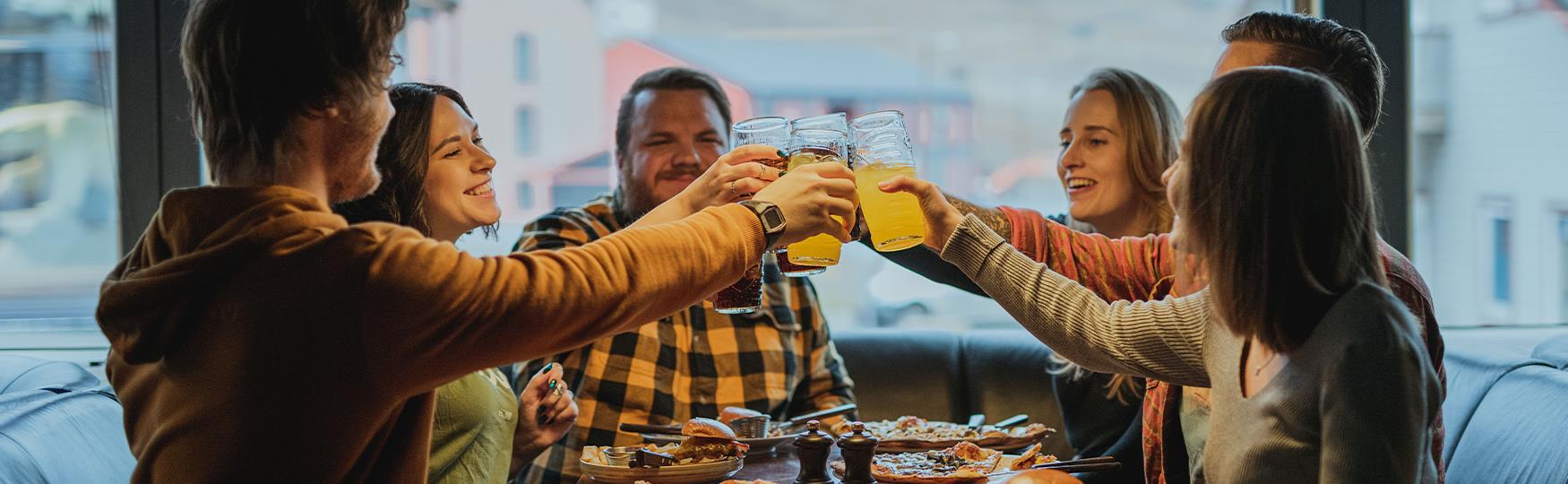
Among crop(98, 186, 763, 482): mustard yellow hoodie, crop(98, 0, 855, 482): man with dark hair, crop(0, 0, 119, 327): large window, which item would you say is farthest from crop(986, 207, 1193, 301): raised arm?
crop(0, 0, 119, 327): large window

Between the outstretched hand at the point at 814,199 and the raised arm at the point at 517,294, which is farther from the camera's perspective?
the outstretched hand at the point at 814,199

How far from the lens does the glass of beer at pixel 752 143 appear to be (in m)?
1.75

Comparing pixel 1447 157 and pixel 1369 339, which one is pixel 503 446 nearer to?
pixel 1369 339

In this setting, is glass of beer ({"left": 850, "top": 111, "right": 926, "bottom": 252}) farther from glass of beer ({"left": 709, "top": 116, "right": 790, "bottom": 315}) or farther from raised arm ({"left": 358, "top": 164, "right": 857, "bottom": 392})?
raised arm ({"left": 358, "top": 164, "right": 857, "bottom": 392})

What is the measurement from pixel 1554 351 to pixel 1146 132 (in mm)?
1036

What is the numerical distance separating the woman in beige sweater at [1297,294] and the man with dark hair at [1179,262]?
0.20 meters

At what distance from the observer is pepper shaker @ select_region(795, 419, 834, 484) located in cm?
176

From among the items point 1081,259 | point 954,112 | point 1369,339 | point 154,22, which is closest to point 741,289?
point 1081,259

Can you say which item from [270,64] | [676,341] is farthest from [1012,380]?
[270,64]

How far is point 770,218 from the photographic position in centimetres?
143

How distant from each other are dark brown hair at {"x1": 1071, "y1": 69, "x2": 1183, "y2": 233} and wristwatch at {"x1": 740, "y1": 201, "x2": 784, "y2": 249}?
1.53 m

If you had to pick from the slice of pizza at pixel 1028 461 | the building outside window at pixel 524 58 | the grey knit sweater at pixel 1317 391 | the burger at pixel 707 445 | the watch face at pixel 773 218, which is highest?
the building outside window at pixel 524 58

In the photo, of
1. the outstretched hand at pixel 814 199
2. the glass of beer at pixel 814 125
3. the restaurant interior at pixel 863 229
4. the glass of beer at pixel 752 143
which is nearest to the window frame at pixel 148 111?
the restaurant interior at pixel 863 229

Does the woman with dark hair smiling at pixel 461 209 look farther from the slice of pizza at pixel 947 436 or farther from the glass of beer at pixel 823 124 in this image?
the glass of beer at pixel 823 124
